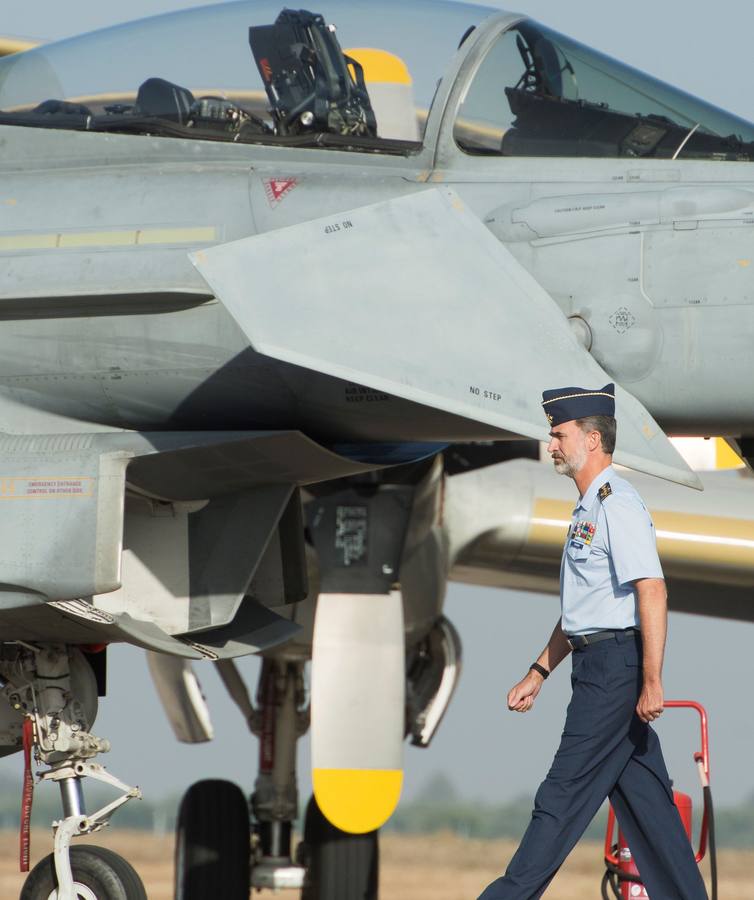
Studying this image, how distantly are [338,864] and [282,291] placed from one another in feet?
16.9

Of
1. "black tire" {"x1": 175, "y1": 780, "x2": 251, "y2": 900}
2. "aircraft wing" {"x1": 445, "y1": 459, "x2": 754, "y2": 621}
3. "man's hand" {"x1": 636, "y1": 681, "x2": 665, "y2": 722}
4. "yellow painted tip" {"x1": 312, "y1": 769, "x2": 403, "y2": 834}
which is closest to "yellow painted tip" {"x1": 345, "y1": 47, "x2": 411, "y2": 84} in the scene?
"man's hand" {"x1": 636, "y1": 681, "x2": 665, "y2": 722}

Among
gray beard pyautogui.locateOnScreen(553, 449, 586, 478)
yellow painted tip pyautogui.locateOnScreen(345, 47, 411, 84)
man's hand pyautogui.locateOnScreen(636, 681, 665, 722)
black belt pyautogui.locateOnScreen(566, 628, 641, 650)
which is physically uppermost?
yellow painted tip pyautogui.locateOnScreen(345, 47, 411, 84)

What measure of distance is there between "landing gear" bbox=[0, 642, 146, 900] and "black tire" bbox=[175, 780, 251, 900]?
12.7 ft

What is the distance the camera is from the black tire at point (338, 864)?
9273 mm

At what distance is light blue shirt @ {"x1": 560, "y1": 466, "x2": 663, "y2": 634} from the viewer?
441 cm

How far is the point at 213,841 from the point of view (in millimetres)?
9844

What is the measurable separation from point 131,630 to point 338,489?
240 centimetres

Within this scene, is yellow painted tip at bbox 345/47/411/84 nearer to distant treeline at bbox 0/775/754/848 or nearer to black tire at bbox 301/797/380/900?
black tire at bbox 301/797/380/900

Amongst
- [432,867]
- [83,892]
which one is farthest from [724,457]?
[432,867]

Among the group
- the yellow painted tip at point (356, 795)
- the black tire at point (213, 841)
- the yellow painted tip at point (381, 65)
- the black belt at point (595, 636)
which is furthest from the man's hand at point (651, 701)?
the black tire at point (213, 841)

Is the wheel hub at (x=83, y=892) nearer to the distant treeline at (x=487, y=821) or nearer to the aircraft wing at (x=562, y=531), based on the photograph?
the aircraft wing at (x=562, y=531)

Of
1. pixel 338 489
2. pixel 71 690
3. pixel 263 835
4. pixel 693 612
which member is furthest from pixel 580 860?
pixel 71 690

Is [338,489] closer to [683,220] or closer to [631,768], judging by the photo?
[683,220]

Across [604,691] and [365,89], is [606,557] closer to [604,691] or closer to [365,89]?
[604,691]
